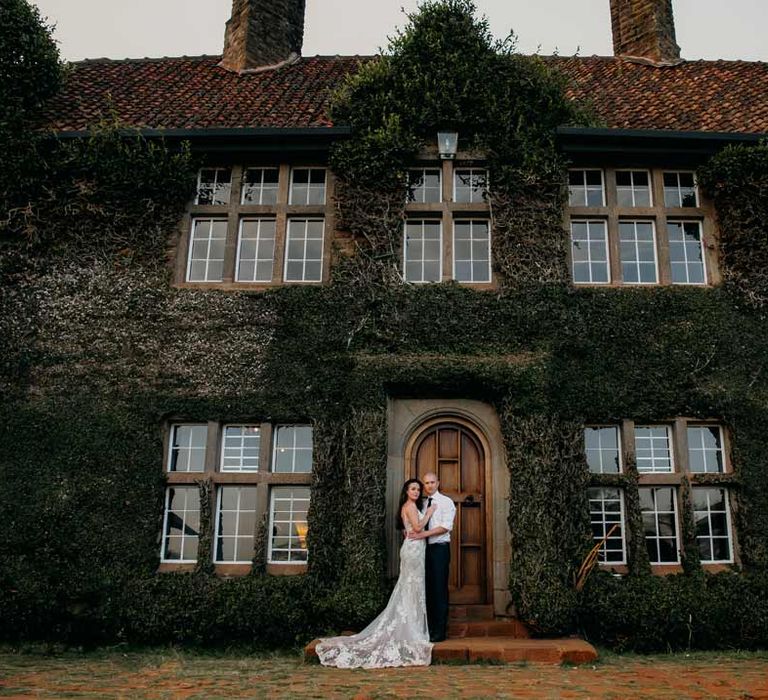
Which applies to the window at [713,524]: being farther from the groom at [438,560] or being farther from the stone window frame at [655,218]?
the groom at [438,560]

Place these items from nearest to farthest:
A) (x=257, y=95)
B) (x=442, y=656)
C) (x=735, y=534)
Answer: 1. (x=442, y=656)
2. (x=735, y=534)
3. (x=257, y=95)

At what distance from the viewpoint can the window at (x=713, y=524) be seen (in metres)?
Answer: 8.86

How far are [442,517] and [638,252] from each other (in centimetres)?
479

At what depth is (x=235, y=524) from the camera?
9.09 meters

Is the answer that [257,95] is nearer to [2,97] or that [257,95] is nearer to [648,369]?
[2,97]

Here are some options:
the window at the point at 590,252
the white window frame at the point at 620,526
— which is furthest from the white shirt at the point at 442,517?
the window at the point at 590,252

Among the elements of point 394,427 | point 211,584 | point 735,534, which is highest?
point 394,427

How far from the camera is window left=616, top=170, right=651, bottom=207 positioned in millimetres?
10219

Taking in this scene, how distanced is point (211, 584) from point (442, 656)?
9.86ft

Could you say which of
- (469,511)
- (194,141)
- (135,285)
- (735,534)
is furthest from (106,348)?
(735,534)

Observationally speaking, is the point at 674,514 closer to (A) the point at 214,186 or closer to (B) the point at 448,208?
(B) the point at 448,208

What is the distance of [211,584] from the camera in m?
8.60

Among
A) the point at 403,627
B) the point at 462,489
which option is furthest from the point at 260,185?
the point at 403,627

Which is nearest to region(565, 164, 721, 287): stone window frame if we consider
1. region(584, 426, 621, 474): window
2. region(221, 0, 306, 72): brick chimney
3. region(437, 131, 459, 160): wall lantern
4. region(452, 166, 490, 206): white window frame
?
region(452, 166, 490, 206): white window frame
